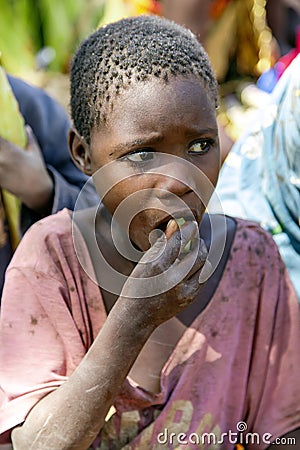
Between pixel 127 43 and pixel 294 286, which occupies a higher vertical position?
pixel 127 43

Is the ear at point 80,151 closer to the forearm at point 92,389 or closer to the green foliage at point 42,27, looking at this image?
the forearm at point 92,389

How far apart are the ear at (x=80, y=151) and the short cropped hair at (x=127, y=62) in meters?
0.02

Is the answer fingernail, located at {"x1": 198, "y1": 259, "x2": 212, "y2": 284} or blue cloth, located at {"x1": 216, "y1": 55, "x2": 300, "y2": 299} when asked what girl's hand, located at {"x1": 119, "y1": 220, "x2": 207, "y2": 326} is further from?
blue cloth, located at {"x1": 216, "y1": 55, "x2": 300, "y2": 299}

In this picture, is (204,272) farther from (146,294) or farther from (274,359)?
(274,359)

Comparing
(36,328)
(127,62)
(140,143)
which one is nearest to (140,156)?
(140,143)

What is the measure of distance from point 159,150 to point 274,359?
1.53 ft

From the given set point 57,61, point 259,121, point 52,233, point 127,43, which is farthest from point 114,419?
point 57,61

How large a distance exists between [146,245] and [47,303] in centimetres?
19

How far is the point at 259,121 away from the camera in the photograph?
5.82ft

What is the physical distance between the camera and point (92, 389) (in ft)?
3.73

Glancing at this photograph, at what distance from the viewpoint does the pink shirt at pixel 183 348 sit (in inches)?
49.1

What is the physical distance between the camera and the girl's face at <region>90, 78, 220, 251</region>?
116 cm

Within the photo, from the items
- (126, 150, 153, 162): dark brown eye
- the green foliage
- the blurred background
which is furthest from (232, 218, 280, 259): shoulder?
the green foliage

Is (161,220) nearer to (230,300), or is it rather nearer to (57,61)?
(230,300)
